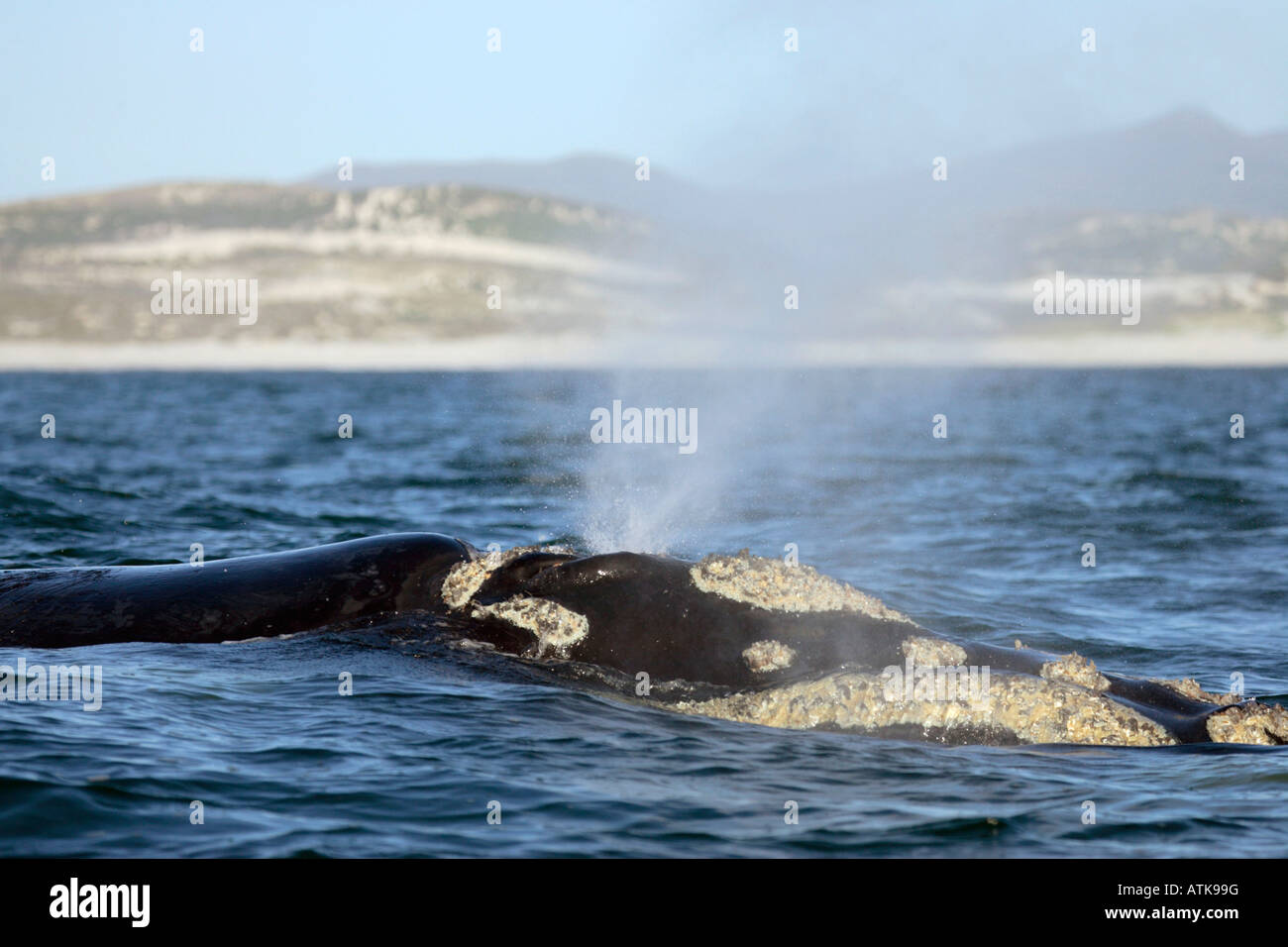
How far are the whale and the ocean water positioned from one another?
7.6 inches

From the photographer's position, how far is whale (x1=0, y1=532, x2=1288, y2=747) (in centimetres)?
835

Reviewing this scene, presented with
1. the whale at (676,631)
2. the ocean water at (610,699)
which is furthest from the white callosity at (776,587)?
the ocean water at (610,699)

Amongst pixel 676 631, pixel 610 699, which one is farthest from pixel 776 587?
pixel 610 699

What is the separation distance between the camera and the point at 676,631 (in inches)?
344

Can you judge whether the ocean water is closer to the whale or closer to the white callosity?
the whale

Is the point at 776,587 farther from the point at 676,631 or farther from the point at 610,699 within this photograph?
the point at 610,699

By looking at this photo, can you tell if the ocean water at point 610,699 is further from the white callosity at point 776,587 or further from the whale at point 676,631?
the white callosity at point 776,587

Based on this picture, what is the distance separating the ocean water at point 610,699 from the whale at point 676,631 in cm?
19

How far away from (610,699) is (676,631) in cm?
59

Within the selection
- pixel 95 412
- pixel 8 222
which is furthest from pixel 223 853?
pixel 8 222

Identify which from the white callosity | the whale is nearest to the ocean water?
the whale

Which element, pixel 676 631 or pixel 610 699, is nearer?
pixel 610 699
